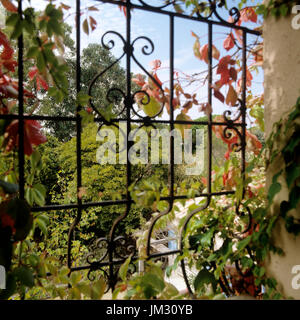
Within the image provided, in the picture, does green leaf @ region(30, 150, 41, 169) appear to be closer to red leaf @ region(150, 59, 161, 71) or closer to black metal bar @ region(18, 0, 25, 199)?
black metal bar @ region(18, 0, 25, 199)

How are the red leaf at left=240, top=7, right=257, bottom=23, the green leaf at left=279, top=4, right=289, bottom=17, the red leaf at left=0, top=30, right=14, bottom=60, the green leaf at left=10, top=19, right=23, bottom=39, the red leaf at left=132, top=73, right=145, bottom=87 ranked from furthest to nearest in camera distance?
the red leaf at left=240, top=7, right=257, bottom=23 < the red leaf at left=132, top=73, right=145, bottom=87 < the green leaf at left=279, top=4, right=289, bottom=17 < the red leaf at left=0, top=30, right=14, bottom=60 < the green leaf at left=10, top=19, right=23, bottom=39

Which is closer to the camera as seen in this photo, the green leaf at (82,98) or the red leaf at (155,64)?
the green leaf at (82,98)

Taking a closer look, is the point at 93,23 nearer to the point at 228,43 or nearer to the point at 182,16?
the point at 182,16

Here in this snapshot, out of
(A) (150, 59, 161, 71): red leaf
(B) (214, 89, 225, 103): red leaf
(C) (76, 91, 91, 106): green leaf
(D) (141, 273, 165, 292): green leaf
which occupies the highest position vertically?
(A) (150, 59, 161, 71): red leaf

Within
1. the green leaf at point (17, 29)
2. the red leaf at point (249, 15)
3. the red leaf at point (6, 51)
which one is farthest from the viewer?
the red leaf at point (249, 15)

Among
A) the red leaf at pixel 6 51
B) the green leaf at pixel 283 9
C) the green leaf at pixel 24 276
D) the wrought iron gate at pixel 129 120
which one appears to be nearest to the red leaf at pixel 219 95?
the wrought iron gate at pixel 129 120

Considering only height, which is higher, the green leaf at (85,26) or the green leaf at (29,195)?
the green leaf at (85,26)

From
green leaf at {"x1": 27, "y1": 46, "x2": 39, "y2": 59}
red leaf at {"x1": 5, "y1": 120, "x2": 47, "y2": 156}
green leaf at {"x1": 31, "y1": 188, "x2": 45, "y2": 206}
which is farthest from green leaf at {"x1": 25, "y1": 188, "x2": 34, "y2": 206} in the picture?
green leaf at {"x1": 27, "y1": 46, "x2": 39, "y2": 59}

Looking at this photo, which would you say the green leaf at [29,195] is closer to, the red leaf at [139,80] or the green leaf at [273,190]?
the red leaf at [139,80]

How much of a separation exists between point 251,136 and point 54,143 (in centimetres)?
722

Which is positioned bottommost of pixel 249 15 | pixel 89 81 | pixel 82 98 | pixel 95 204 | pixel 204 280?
pixel 204 280

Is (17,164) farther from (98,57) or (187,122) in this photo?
(98,57)

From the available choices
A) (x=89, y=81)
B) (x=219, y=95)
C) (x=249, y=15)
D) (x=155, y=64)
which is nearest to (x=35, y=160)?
A: (x=155, y=64)

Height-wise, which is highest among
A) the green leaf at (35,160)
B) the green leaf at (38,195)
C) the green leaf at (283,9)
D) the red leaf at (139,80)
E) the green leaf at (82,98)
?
the green leaf at (283,9)
